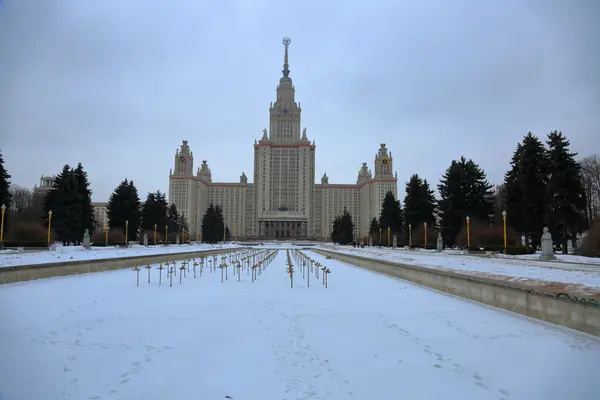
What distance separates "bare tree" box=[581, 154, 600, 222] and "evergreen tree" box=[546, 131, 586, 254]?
15.9m

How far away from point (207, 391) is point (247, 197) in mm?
146650

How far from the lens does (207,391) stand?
4758 millimetres

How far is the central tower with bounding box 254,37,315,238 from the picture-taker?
435 ft

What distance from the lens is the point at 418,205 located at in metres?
54.1

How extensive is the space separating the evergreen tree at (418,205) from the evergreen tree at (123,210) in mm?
40196

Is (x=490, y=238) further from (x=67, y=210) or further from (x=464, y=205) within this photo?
(x=67, y=210)

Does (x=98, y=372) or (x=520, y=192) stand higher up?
(x=520, y=192)

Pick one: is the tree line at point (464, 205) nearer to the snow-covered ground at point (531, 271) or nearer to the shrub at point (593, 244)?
the shrub at point (593, 244)

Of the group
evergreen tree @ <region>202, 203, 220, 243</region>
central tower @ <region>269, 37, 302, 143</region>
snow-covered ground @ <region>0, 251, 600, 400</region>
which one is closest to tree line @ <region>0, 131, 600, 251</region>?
evergreen tree @ <region>202, 203, 220, 243</region>

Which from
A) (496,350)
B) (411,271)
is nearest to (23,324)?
(496,350)

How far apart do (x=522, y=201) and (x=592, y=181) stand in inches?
641

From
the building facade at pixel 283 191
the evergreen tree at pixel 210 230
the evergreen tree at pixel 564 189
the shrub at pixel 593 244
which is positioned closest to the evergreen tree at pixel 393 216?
the evergreen tree at pixel 564 189

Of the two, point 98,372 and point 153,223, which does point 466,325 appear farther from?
point 153,223

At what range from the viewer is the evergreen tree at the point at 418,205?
5406cm
